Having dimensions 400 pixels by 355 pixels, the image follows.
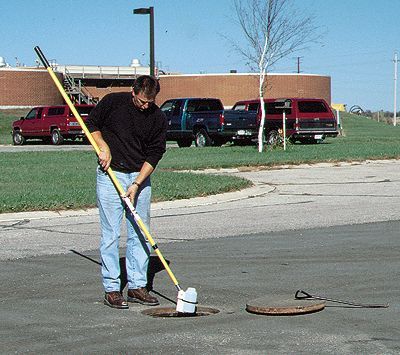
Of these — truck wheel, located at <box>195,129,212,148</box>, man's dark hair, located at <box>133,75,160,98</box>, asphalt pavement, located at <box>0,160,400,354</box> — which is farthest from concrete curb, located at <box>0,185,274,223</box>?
truck wheel, located at <box>195,129,212,148</box>

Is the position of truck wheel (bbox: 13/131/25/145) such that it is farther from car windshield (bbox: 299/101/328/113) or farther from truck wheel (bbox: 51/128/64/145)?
car windshield (bbox: 299/101/328/113)

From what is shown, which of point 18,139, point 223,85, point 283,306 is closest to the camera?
point 283,306

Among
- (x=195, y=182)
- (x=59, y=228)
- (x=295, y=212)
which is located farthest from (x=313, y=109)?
(x=59, y=228)

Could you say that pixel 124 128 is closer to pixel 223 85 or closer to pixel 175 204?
pixel 175 204

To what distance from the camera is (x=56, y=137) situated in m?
45.5

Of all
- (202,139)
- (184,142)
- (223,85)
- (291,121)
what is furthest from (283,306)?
(223,85)

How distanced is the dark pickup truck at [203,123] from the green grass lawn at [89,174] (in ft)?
14.4

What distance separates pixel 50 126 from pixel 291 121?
13247mm

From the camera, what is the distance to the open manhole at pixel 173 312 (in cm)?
742

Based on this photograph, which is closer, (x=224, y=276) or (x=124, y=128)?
(x=124, y=128)

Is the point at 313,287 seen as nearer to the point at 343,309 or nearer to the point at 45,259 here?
the point at 343,309

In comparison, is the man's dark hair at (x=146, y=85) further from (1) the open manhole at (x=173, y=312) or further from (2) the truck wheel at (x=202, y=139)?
(2) the truck wheel at (x=202, y=139)

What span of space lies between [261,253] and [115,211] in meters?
2.90

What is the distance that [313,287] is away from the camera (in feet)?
27.7
